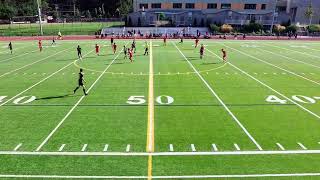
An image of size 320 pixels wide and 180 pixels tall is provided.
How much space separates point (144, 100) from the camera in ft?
64.8

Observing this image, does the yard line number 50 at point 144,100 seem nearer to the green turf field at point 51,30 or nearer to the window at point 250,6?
the green turf field at point 51,30

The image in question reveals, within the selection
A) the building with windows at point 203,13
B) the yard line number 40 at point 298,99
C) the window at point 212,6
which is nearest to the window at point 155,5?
the building with windows at point 203,13

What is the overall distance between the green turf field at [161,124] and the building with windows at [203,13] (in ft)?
198

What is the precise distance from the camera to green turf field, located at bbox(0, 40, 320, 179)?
38.7 ft

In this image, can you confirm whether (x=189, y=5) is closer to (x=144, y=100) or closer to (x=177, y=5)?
(x=177, y=5)

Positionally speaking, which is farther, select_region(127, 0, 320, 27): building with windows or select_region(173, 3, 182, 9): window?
select_region(173, 3, 182, 9): window

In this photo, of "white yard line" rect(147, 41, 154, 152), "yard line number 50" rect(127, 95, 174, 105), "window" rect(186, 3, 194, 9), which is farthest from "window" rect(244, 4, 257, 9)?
"yard line number 50" rect(127, 95, 174, 105)

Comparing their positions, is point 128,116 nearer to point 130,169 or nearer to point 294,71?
point 130,169

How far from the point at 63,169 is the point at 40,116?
19.9 feet

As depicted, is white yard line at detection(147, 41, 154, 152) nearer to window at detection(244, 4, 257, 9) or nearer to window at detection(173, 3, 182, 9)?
window at detection(173, 3, 182, 9)

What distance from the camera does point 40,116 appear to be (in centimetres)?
1695

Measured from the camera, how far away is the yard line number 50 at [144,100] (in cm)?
1934

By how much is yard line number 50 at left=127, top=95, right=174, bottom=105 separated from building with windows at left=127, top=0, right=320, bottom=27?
6890 cm

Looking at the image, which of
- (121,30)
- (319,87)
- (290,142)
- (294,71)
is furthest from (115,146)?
(121,30)
